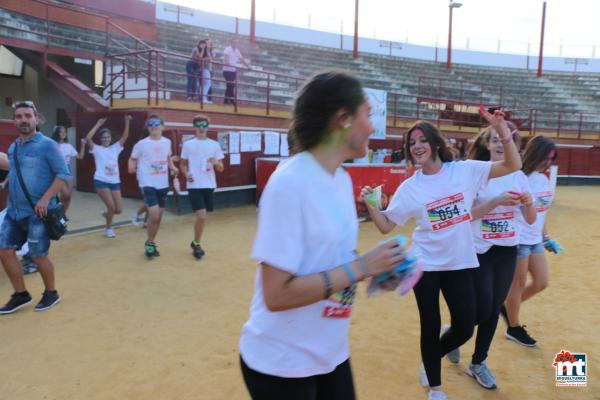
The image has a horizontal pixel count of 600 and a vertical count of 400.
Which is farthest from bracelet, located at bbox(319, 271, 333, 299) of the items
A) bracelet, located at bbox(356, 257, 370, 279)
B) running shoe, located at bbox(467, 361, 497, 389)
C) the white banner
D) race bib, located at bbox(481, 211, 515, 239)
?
the white banner

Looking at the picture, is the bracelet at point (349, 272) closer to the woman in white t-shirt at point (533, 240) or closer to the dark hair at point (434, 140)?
the dark hair at point (434, 140)

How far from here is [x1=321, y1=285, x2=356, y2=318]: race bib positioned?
5.14ft

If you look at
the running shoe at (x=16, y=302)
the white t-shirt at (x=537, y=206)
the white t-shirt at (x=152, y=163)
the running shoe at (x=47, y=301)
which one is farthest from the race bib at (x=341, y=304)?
the white t-shirt at (x=152, y=163)

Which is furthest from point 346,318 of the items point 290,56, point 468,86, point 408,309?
point 468,86

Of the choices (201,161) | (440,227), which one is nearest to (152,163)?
(201,161)

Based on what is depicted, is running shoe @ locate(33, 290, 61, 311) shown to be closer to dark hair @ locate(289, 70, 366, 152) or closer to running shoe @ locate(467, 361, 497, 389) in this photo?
running shoe @ locate(467, 361, 497, 389)

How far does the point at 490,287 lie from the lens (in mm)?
3219

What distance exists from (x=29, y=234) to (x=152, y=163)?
241cm

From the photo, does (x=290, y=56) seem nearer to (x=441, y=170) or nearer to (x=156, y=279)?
(x=156, y=279)

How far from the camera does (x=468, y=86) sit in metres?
27.1

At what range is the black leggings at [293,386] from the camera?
157 centimetres

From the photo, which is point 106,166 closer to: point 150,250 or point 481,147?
point 150,250

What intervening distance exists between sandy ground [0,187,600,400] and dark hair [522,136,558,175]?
5.01 ft

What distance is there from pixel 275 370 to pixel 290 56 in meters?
23.8
